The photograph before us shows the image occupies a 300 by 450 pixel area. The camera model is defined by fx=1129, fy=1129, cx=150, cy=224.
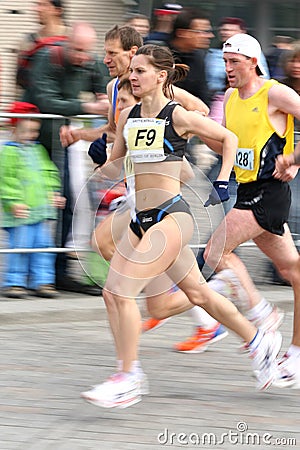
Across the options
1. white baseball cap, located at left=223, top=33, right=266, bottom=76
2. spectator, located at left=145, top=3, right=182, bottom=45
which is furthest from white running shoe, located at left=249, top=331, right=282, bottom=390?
spectator, located at left=145, top=3, right=182, bottom=45

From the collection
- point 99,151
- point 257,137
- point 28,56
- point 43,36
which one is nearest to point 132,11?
point 43,36

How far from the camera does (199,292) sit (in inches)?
236

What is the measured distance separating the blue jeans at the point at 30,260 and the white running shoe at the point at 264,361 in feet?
9.46

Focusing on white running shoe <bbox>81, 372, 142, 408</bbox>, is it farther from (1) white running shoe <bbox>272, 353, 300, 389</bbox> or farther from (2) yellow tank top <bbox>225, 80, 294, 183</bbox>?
(2) yellow tank top <bbox>225, 80, 294, 183</bbox>

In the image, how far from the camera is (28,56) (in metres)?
8.62

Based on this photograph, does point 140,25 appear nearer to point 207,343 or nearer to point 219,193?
point 207,343

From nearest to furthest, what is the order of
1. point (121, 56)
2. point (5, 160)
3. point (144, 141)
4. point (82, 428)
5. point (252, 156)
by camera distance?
1. point (82, 428)
2. point (144, 141)
3. point (252, 156)
4. point (121, 56)
5. point (5, 160)

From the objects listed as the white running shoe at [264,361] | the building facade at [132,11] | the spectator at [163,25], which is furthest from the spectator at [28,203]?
the building facade at [132,11]

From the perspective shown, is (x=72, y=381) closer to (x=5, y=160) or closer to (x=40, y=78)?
(x=5, y=160)

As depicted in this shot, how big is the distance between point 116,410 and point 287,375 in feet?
3.39

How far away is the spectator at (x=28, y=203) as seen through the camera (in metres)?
8.21

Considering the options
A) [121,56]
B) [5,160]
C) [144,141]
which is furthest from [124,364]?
[5,160]

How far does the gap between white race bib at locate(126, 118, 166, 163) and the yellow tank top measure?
71 cm

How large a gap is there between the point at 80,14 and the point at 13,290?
11.6 meters
